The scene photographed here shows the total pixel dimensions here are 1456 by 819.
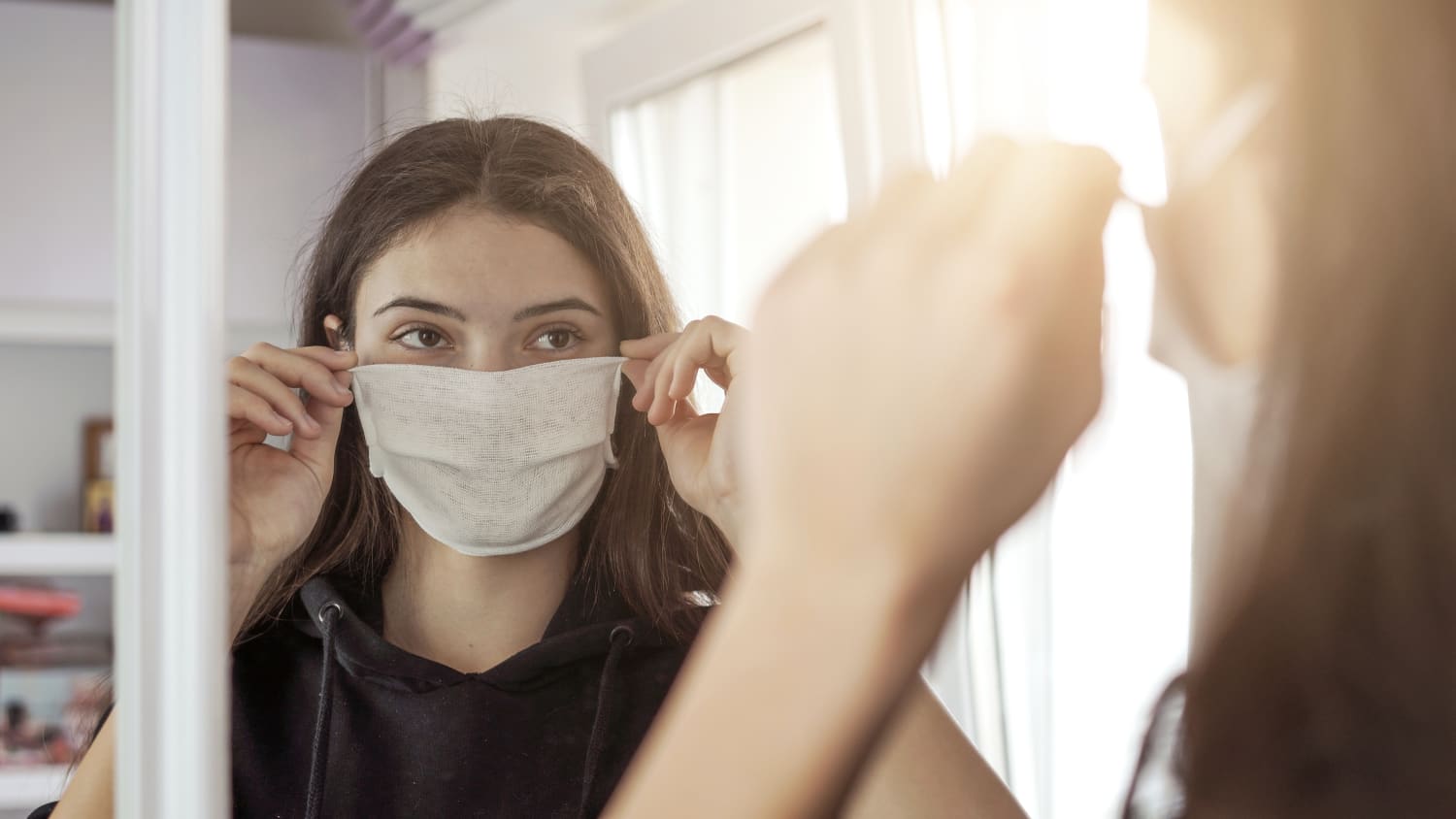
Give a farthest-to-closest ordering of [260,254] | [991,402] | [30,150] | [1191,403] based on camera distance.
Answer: [30,150]
[260,254]
[1191,403]
[991,402]

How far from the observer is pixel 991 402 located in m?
0.13

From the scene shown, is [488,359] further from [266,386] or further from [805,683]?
[805,683]

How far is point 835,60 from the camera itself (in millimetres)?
418

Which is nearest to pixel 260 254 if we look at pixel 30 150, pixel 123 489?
pixel 30 150

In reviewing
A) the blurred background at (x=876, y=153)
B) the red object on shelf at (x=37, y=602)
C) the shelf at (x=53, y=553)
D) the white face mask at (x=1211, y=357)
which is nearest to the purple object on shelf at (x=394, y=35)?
the blurred background at (x=876, y=153)

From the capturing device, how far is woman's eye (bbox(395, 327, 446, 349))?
0.39m

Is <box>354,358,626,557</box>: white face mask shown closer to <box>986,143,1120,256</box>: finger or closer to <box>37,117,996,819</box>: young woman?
<box>37,117,996,819</box>: young woman

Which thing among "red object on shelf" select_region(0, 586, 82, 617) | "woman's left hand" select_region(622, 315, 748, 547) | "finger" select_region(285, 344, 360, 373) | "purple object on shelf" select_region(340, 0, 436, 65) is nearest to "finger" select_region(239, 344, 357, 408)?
"finger" select_region(285, 344, 360, 373)

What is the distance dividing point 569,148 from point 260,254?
1.95ft

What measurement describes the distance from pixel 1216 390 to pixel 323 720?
0.31 m

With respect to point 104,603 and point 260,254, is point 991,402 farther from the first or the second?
point 104,603

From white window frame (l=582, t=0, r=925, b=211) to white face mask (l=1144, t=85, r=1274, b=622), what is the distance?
13 cm

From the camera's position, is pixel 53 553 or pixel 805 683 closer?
pixel 805 683

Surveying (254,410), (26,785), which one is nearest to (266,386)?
(254,410)
